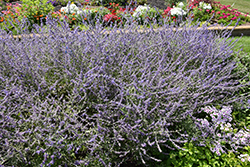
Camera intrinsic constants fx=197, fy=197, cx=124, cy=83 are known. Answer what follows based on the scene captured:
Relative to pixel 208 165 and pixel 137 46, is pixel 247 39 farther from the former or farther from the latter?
pixel 208 165

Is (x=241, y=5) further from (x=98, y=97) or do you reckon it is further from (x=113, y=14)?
(x=98, y=97)

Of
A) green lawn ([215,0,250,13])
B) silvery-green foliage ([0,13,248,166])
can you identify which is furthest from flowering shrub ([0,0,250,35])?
green lawn ([215,0,250,13])

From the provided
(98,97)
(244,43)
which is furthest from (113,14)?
(98,97)

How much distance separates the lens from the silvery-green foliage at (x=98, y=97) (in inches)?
77.8

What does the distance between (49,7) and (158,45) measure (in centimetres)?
514

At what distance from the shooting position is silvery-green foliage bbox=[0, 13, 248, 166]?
1977mm

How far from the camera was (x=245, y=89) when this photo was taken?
11.0ft

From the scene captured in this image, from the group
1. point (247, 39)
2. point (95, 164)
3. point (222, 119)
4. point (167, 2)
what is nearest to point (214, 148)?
point (222, 119)

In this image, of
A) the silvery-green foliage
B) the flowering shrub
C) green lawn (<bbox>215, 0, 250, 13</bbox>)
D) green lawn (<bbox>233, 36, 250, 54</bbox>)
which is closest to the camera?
the silvery-green foliage

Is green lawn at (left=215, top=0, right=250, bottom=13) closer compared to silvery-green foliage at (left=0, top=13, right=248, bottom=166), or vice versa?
silvery-green foliage at (left=0, top=13, right=248, bottom=166)

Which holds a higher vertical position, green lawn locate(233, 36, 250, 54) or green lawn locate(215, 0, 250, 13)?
green lawn locate(215, 0, 250, 13)

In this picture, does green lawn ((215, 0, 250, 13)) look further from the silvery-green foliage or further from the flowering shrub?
the silvery-green foliage

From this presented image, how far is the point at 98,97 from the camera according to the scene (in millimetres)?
2242

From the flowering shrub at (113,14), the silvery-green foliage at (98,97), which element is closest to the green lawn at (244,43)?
the flowering shrub at (113,14)
